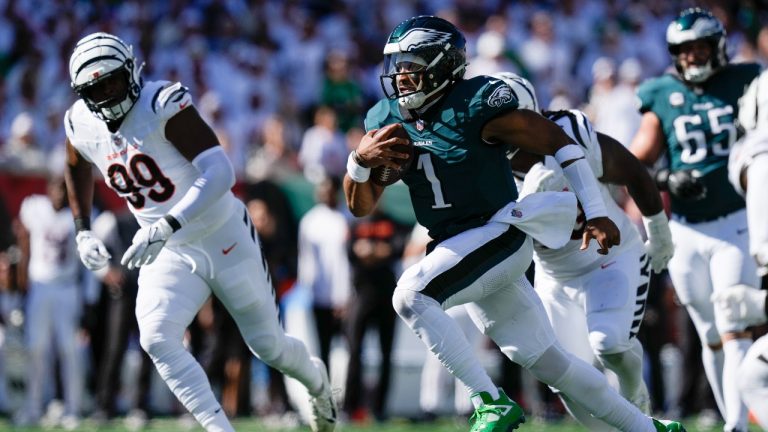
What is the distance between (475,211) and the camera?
5.04 metres

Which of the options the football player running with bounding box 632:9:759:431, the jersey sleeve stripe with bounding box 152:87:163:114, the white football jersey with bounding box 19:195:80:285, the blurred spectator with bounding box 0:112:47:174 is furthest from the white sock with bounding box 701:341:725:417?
the blurred spectator with bounding box 0:112:47:174

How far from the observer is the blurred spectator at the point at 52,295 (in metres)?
9.45

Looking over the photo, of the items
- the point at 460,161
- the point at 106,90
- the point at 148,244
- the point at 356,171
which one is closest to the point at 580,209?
the point at 460,161

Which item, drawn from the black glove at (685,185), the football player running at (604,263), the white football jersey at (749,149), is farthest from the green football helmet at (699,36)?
the white football jersey at (749,149)

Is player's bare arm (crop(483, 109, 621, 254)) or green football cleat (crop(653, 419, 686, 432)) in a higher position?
player's bare arm (crop(483, 109, 621, 254))

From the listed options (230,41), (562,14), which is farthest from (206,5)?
(562,14)

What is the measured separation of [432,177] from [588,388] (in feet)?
3.40

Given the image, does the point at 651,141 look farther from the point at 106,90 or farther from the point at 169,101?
the point at 106,90

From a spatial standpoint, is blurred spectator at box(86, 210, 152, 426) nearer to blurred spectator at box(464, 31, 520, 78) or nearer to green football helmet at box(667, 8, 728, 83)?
blurred spectator at box(464, 31, 520, 78)

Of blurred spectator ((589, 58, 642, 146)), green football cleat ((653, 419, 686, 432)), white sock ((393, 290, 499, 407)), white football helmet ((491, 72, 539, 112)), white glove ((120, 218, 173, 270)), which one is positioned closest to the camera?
white sock ((393, 290, 499, 407))

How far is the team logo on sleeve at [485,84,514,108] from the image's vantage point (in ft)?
16.0

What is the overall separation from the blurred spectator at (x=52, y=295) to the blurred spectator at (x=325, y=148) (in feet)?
Result: 8.27

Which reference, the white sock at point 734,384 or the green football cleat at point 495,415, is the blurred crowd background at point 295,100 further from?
the green football cleat at point 495,415

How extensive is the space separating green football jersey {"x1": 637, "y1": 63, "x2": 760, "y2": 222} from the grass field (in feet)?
7.25
